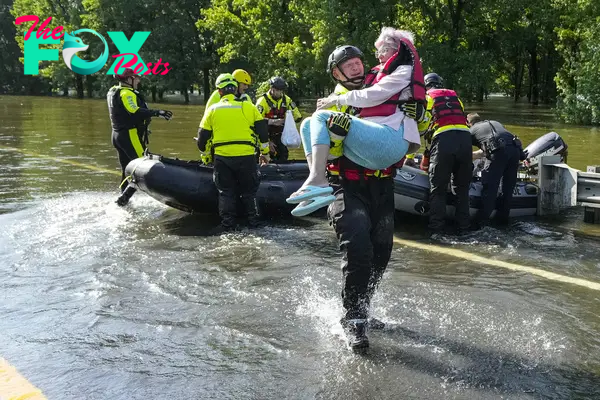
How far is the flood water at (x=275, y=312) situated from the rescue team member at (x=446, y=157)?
35 centimetres

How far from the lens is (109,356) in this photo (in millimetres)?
4121

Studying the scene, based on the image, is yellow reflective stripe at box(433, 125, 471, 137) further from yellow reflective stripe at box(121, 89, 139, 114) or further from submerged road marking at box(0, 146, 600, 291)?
yellow reflective stripe at box(121, 89, 139, 114)

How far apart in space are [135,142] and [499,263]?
5.39 metres

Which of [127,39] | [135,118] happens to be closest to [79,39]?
[127,39]

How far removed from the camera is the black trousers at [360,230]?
413 centimetres

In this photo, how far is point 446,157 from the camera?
7520 mm

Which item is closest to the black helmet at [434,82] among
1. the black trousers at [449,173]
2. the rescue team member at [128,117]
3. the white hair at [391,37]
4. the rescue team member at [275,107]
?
the black trousers at [449,173]

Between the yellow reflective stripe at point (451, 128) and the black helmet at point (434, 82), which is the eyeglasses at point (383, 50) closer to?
the yellow reflective stripe at point (451, 128)

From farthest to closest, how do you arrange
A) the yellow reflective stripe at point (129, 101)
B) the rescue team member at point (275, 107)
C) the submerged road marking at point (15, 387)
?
the rescue team member at point (275, 107), the yellow reflective stripe at point (129, 101), the submerged road marking at point (15, 387)

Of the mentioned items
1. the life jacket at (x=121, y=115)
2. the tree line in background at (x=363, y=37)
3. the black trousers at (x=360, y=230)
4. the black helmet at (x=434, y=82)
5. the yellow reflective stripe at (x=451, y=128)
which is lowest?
the black trousers at (x=360, y=230)

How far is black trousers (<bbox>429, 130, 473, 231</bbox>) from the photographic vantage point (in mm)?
7520

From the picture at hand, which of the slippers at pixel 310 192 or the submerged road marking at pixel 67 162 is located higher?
the slippers at pixel 310 192

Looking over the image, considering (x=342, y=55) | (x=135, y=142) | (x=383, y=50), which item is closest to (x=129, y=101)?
(x=135, y=142)

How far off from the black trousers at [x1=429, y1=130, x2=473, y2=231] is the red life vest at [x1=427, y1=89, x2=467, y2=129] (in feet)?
0.44
